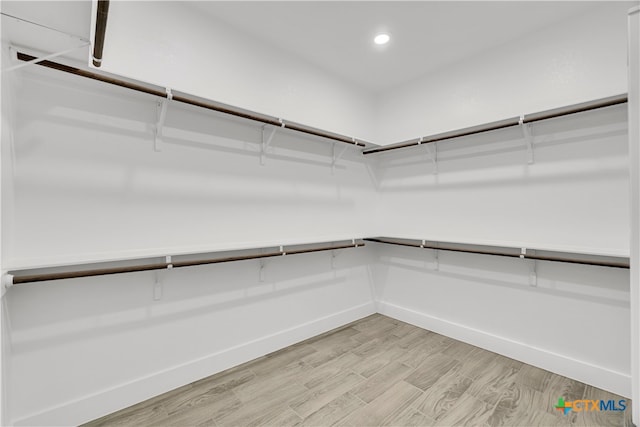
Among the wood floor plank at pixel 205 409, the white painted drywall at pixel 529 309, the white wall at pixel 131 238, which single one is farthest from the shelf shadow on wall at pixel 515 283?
the wood floor plank at pixel 205 409

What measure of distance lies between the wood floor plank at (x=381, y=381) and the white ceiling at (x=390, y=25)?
264 cm

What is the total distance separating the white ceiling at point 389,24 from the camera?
2.05 m

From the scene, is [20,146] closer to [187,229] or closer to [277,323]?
[187,229]

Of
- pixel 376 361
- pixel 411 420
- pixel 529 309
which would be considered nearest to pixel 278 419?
pixel 411 420

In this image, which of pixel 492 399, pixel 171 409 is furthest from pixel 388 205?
pixel 171 409

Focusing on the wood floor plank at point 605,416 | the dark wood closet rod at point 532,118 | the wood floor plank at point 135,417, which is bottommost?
the wood floor plank at point 135,417

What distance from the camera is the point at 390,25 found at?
225 cm

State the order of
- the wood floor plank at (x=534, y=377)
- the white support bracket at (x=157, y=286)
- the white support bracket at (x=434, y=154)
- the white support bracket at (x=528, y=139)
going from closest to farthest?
1. the white support bracket at (x=157, y=286)
2. the wood floor plank at (x=534, y=377)
3. the white support bracket at (x=528, y=139)
4. the white support bracket at (x=434, y=154)

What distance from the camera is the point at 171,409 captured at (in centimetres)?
174

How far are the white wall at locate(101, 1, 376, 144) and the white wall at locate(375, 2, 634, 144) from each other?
85cm

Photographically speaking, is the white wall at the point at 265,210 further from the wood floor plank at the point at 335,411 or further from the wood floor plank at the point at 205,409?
the wood floor plank at the point at 335,411

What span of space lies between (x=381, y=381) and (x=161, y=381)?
1472 mm

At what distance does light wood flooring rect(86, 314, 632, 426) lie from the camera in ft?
5.47

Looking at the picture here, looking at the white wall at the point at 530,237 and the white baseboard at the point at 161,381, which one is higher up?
the white wall at the point at 530,237
